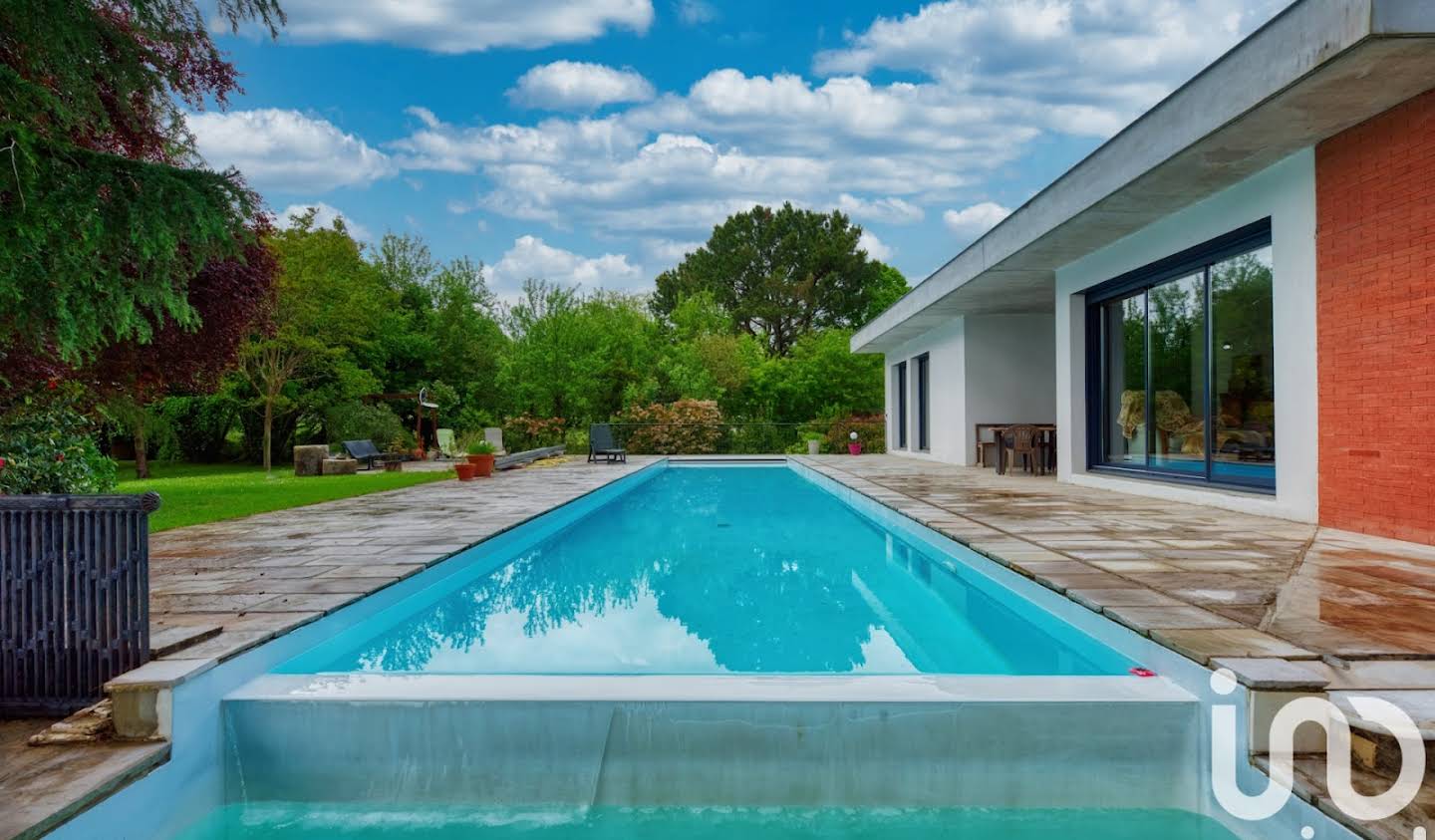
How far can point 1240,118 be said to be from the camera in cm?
508

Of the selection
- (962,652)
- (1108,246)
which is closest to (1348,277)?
(1108,246)

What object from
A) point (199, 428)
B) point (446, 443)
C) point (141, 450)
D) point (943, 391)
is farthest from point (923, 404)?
point (199, 428)

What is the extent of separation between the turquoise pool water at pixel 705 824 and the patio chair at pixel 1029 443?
30.3 feet

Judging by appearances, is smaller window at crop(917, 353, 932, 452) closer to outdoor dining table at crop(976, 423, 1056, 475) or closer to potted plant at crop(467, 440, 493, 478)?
outdoor dining table at crop(976, 423, 1056, 475)

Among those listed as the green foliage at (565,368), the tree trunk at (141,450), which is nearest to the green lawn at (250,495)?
the tree trunk at (141,450)

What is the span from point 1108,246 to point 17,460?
34.1 ft

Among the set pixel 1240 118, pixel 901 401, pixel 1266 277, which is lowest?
pixel 901 401

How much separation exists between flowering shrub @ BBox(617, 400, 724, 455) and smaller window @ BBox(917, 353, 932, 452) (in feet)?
17.4

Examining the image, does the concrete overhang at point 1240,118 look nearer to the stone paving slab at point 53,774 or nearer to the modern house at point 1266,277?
the modern house at point 1266,277

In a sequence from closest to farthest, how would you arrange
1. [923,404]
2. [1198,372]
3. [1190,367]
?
[1198,372], [1190,367], [923,404]

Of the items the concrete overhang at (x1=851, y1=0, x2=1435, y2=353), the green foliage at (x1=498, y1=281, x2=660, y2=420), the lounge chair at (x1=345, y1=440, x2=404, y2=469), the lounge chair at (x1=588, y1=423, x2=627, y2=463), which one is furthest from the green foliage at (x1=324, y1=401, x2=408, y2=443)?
the concrete overhang at (x1=851, y1=0, x2=1435, y2=353)

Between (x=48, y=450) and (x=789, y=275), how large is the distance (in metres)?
29.0

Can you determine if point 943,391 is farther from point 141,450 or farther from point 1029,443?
point 141,450

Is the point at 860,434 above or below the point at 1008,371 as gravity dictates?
below
